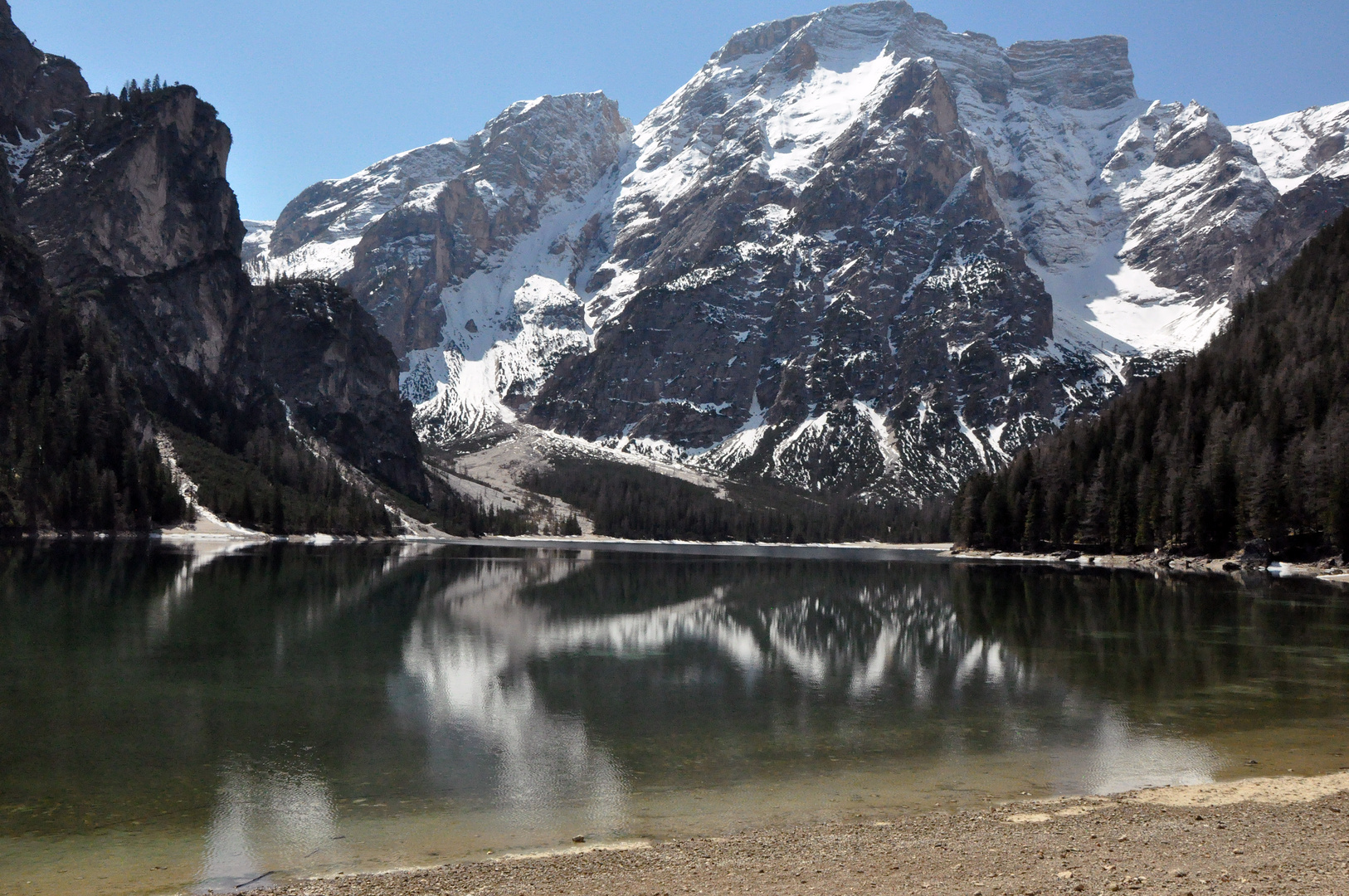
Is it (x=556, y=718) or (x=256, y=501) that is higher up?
(x=256, y=501)

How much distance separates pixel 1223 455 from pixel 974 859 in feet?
329

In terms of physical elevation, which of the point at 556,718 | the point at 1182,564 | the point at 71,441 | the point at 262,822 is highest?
the point at 71,441

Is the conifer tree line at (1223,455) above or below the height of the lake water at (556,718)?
above

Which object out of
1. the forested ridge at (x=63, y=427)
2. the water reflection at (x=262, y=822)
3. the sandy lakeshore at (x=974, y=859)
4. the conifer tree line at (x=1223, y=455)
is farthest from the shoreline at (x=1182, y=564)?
the forested ridge at (x=63, y=427)

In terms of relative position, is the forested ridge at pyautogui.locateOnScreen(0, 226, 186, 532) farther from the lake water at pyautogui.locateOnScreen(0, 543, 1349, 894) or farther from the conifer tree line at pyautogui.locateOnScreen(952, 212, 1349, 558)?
the conifer tree line at pyautogui.locateOnScreen(952, 212, 1349, 558)

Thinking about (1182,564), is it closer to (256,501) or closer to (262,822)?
(262,822)

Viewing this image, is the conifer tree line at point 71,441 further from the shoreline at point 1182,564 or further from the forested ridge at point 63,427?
the shoreline at point 1182,564

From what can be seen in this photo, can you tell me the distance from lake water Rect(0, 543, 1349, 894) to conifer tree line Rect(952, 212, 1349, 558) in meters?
36.8

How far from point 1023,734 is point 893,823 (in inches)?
391

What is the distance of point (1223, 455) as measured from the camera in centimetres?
9906

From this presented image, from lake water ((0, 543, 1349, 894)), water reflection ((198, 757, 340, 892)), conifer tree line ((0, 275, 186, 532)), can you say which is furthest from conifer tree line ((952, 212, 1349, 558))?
conifer tree line ((0, 275, 186, 532))

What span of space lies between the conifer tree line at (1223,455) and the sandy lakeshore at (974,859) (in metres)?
78.4

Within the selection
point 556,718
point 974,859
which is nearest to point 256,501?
point 556,718

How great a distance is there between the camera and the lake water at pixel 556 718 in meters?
17.4
